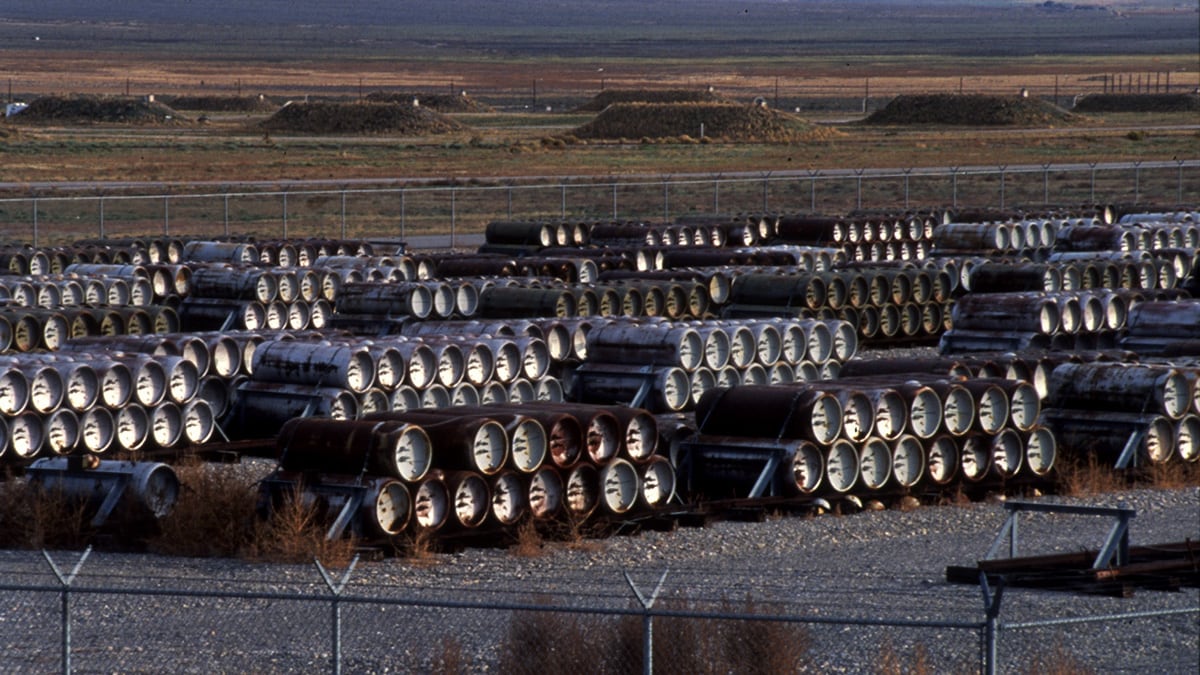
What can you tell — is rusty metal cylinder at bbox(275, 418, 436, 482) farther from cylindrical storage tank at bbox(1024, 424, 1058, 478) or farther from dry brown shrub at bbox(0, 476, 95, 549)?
cylindrical storage tank at bbox(1024, 424, 1058, 478)

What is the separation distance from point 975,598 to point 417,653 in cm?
473

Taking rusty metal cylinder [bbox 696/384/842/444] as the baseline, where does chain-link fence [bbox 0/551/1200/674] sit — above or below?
below

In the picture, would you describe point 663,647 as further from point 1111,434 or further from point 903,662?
point 1111,434

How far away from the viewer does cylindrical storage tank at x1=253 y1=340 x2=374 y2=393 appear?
72.3 ft

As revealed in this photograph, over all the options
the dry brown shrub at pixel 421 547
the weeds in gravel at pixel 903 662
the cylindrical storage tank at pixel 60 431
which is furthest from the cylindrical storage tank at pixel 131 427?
the weeds in gravel at pixel 903 662

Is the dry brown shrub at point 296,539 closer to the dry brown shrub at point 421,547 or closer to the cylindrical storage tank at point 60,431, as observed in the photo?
the dry brown shrub at point 421,547

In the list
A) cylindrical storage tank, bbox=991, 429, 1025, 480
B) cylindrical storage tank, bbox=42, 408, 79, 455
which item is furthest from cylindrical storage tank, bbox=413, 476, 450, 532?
cylindrical storage tank, bbox=991, 429, 1025, 480

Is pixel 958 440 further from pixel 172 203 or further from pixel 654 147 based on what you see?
pixel 654 147

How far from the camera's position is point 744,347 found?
2491cm

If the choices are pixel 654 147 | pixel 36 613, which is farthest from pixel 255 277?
pixel 654 147

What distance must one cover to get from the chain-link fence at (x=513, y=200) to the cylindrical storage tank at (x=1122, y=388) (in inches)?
1231

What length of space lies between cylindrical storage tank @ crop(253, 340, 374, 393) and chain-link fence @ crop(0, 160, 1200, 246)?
95.6ft

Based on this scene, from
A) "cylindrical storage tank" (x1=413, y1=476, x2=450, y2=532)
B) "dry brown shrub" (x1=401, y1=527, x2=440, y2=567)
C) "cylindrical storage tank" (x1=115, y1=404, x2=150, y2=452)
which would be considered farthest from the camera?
"cylindrical storage tank" (x1=115, y1=404, x2=150, y2=452)

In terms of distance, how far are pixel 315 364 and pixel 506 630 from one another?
9.93m
